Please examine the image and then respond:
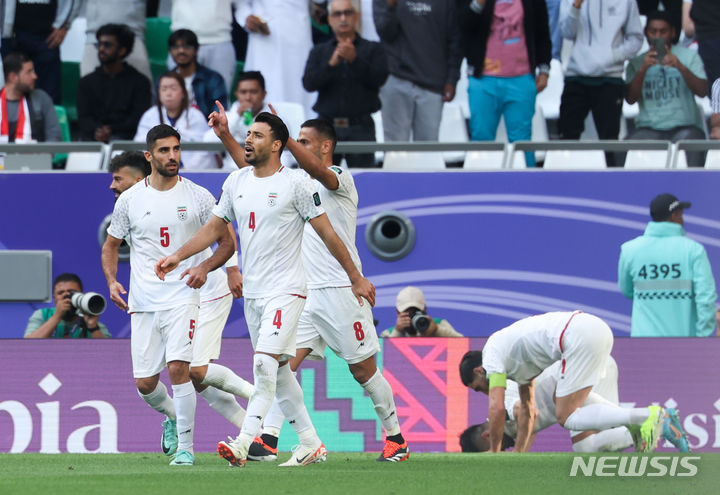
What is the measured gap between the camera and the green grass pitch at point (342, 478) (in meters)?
7.03

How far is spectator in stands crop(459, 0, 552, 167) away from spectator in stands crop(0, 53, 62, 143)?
4167mm

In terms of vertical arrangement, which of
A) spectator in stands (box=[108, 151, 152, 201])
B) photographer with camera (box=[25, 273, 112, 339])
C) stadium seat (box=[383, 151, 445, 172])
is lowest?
photographer with camera (box=[25, 273, 112, 339])

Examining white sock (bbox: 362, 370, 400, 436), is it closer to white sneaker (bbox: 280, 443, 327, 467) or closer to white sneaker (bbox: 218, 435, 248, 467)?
white sneaker (bbox: 280, 443, 327, 467)

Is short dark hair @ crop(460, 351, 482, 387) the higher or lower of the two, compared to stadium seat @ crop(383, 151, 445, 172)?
lower

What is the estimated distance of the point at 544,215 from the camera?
41.7 ft

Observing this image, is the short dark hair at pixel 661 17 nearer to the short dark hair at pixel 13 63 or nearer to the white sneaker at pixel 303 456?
the short dark hair at pixel 13 63

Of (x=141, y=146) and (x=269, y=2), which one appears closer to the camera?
(x=141, y=146)

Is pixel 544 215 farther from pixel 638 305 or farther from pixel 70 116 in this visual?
pixel 70 116

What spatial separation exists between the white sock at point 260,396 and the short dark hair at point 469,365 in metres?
2.64

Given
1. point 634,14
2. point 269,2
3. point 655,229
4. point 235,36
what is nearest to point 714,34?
point 634,14

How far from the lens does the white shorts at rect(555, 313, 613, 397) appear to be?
32.5ft

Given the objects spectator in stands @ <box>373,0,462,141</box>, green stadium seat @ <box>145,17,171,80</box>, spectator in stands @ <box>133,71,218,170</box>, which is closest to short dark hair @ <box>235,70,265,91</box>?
spectator in stands @ <box>133,71,218,170</box>

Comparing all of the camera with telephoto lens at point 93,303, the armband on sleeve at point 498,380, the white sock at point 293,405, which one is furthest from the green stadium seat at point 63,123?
the white sock at point 293,405

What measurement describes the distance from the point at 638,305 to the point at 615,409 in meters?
2.52
